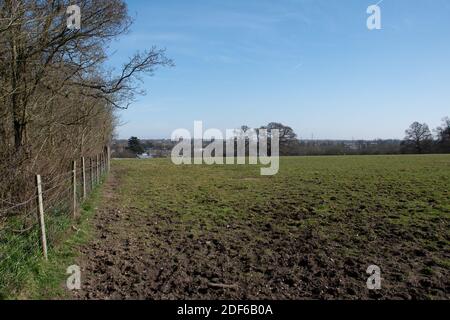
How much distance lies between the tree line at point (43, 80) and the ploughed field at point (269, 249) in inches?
86.1

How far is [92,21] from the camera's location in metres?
10.6

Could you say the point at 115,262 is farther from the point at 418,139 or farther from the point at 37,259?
the point at 418,139

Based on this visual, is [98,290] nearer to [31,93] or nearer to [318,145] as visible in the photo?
[31,93]

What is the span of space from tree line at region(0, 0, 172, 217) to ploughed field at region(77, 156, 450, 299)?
2188 mm

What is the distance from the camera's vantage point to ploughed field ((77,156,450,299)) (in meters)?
5.11

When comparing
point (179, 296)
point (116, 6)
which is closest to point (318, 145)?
point (116, 6)

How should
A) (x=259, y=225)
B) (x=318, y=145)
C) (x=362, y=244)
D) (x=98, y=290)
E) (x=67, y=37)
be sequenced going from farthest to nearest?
1. (x=318, y=145)
2. (x=67, y=37)
3. (x=259, y=225)
4. (x=362, y=244)
5. (x=98, y=290)

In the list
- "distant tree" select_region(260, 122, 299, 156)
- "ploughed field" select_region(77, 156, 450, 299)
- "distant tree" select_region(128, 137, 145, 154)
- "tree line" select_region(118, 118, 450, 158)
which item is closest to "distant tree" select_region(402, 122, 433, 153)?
"tree line" select_region(118, 118, 450, 158)

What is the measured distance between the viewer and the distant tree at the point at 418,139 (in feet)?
257

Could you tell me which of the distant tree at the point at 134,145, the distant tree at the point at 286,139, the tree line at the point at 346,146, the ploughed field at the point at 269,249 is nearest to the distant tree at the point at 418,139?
the tree line at the point at 346,146

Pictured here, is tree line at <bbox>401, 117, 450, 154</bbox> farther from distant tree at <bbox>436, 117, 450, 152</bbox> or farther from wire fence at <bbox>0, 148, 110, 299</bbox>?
wire fence at <bbox>0, 148, 110, 299</bbox>

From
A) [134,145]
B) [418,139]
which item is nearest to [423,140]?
[418,139]

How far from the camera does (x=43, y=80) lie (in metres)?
10.1
